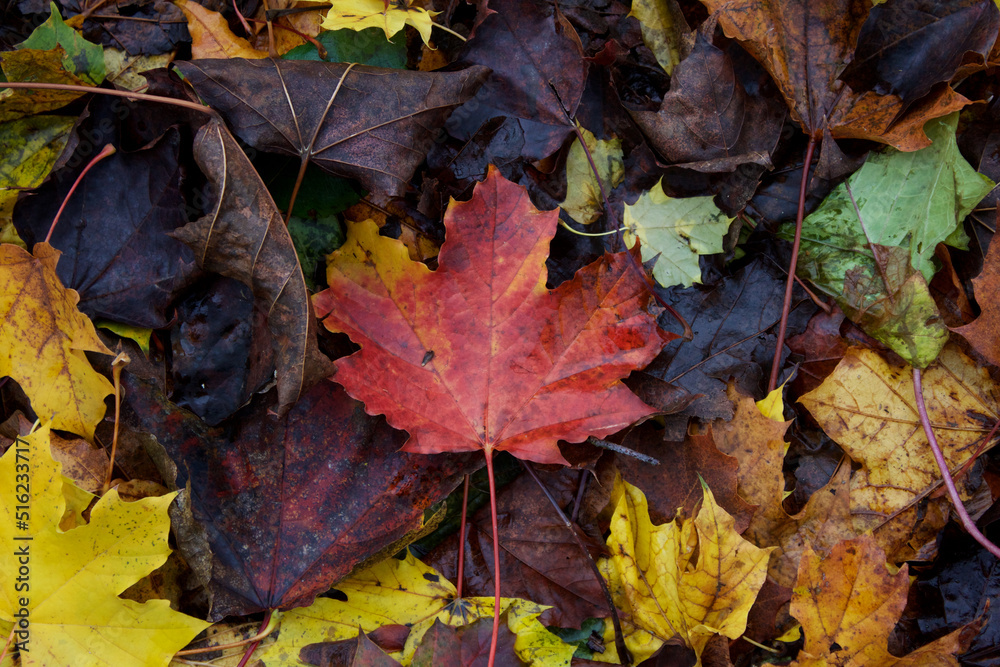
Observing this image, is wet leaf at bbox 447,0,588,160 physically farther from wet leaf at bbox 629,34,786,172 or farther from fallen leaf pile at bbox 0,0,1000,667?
wet leaf at bbox 629,34,786,172

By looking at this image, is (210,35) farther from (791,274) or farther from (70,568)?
(791,274)

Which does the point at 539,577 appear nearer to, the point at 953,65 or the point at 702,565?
the point at 702,565

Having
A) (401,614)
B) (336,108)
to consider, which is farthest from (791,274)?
(401,614)

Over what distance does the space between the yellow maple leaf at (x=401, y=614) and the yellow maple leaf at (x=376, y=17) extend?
1269mm

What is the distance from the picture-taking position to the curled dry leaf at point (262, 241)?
4.14ft

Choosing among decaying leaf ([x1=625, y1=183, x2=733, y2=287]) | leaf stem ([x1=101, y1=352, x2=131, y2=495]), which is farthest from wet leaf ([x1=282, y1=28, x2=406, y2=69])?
leaf stem ([x1=101, y1=352, x2=131, y2=495])

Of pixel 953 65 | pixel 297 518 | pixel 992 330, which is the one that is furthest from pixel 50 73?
pixel 992 330

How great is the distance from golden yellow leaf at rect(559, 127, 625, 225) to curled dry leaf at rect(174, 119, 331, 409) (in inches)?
27.7

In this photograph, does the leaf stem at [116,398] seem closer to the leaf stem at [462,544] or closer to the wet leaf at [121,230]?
the wet leaf at [121,230]

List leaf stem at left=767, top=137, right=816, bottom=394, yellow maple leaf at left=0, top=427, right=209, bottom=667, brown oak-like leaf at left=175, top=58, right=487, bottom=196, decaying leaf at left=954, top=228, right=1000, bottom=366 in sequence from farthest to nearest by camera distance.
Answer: leaf stem at left=767, top=137, right=816, bottom=394, decaying leaf at left=954, top=228, right=1000, bottom=366, brown oak-like leaf at left=175, top=58, right=487, bottom=196, yellow maple leaf at left=0, top=427, right=209, bottom=667

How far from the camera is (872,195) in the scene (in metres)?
1.53

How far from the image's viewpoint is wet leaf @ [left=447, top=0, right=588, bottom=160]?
1519mm

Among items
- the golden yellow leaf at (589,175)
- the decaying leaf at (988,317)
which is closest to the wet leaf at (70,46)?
the golden yellow leaf at (589,175)

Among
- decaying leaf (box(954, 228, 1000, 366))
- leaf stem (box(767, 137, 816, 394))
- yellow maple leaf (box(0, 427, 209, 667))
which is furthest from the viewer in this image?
leaf stem (box(767, 137, 816, 394))
